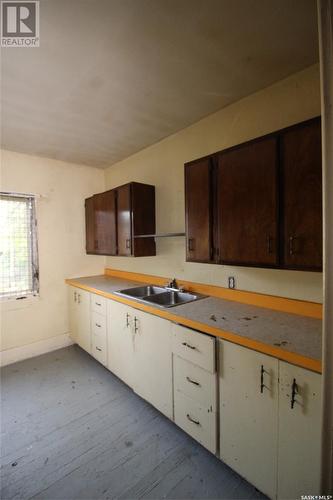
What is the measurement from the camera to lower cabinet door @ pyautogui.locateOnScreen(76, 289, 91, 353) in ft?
8.68

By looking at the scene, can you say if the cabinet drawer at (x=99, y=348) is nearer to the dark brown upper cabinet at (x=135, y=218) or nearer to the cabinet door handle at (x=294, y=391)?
the dark brown upper cabinet at (x=135, y=218)

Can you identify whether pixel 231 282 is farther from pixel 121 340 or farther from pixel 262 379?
pixel 121 340

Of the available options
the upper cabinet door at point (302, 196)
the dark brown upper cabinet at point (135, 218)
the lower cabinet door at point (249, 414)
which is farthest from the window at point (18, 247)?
the upper cabinet door at point (302, 196)

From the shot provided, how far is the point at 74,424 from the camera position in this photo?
1765mm

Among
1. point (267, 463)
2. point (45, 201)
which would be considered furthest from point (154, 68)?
point (267, 463)

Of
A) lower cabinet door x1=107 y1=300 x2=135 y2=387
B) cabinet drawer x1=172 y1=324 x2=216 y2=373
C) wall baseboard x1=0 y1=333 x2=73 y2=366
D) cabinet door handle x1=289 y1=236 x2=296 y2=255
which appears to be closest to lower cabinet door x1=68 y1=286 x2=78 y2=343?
wall baseboard x1=0 y1=333 x2=73 y2=366

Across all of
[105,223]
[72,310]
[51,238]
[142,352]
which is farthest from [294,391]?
[51,238]

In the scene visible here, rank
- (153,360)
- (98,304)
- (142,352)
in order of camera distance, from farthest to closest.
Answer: (98,304), (142,352), (153,360)

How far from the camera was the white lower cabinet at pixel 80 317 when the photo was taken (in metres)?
2.66

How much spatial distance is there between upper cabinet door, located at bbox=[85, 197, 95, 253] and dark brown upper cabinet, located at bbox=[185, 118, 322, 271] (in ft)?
5.74

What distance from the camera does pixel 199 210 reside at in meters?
1.77

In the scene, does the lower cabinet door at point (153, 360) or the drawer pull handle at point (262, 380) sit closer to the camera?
the drawer pull handle at point (262, 380)

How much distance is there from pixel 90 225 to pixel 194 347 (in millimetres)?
2345

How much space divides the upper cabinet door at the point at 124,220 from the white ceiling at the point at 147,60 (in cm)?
66
